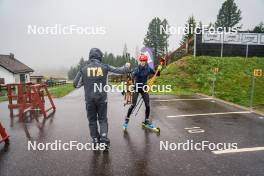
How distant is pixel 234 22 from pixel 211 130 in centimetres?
7344

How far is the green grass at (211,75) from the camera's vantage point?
17.3 m

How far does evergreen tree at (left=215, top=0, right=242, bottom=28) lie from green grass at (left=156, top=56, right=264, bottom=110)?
5122 centimetres

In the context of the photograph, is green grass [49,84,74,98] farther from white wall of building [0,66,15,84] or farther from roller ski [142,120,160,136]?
white wall of building [0,66,15,84]

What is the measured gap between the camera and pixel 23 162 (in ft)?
13.2

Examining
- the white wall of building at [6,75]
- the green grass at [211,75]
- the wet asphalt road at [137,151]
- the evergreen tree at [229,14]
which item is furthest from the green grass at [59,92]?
the evergreen tree at [229,14]

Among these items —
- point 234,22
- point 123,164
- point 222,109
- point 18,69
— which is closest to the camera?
point 123,164

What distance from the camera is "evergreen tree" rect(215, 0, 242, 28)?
6726 centimetres

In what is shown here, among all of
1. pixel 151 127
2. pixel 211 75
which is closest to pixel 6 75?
pixel 211 75

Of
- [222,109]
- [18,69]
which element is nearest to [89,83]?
[222,109]

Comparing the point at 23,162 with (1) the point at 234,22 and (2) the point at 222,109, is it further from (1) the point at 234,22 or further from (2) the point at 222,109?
(1) the point at 234,22

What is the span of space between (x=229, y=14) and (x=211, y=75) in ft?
192

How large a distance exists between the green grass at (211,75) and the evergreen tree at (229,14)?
51.2 metres

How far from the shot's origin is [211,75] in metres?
19.7

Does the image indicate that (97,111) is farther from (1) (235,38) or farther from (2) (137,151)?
(1) (235,38)
